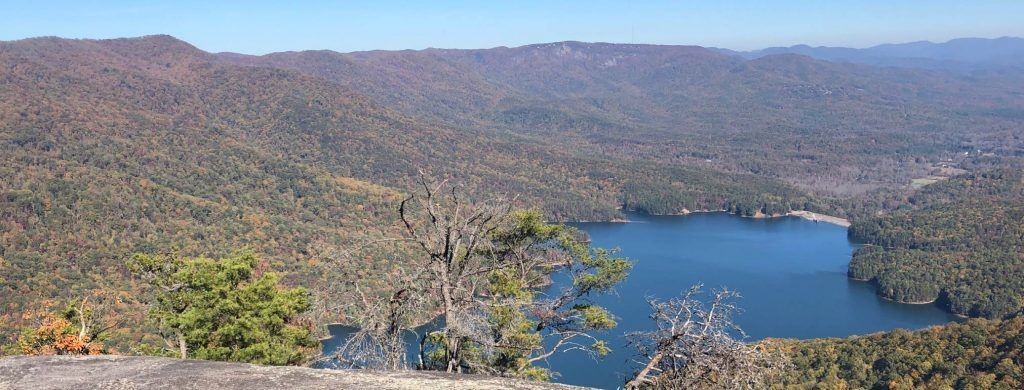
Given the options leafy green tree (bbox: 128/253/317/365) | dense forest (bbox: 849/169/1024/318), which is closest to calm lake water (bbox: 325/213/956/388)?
dense forest (bbox: 849/169/1024/318)

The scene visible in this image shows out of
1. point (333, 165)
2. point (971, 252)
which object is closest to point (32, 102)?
point (333, 165)

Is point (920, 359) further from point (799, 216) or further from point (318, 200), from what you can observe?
point (799, 216)

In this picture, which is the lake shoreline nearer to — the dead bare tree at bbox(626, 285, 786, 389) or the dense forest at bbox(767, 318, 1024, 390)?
the dense forest at bbox(767, 318, 1024, 390)

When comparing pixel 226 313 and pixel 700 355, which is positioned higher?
pixel 700 355

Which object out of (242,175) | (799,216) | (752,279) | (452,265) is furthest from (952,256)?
(452,265)

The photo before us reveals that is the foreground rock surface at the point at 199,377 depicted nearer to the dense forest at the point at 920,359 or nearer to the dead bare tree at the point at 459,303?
the dead bare tree at the point at 459,303

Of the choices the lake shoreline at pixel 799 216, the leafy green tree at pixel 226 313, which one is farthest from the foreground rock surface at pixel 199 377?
the lake shoreline at pixel 799 216

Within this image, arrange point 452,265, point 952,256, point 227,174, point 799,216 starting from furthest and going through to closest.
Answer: point 799,216
point 227,174
point 952,256
point 452,265
